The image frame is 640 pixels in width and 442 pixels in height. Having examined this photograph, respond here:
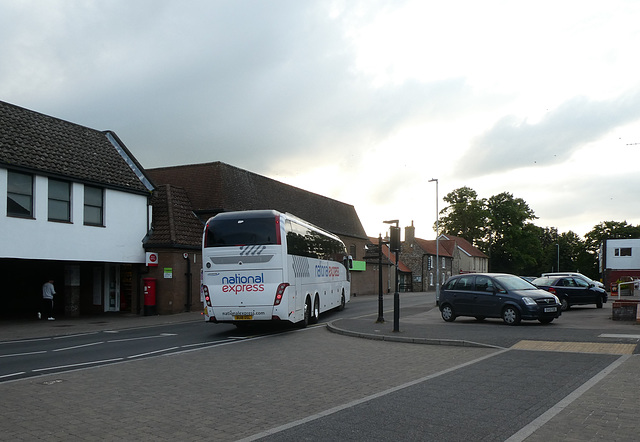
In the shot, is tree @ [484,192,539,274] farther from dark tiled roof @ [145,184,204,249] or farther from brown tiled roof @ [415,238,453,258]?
dark tiled roof @ [145,184,204,249]

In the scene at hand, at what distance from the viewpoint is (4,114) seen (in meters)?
22.9

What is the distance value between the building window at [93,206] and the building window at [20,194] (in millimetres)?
2798

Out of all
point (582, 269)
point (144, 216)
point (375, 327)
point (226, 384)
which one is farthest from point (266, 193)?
point (582, 269)

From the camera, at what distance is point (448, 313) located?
64.4 ft

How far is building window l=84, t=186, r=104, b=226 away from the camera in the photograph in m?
24.5

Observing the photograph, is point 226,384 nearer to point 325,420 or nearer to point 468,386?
point 325,420

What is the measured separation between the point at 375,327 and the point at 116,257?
13.9m

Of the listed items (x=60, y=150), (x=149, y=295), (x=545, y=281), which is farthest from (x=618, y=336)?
(x=60, y=150)

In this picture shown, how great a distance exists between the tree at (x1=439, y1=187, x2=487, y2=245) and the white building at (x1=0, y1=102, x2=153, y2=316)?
63761 mm

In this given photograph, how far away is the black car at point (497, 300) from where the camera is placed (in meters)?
17.3

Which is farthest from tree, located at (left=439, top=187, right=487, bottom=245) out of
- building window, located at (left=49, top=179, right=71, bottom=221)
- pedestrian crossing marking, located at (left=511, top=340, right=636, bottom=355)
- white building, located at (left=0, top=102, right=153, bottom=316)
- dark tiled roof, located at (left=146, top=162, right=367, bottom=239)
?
pedestrian crossing marking, located at (left=511, top=340, right=636, bottom=355)

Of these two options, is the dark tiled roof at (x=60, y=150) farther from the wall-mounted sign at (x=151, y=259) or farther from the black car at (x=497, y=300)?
the black car at (x=497, y=300)

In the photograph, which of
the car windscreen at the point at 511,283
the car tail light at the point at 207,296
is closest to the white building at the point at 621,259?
the car windscreen at the point at 511,283

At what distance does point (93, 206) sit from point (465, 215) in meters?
67.4
